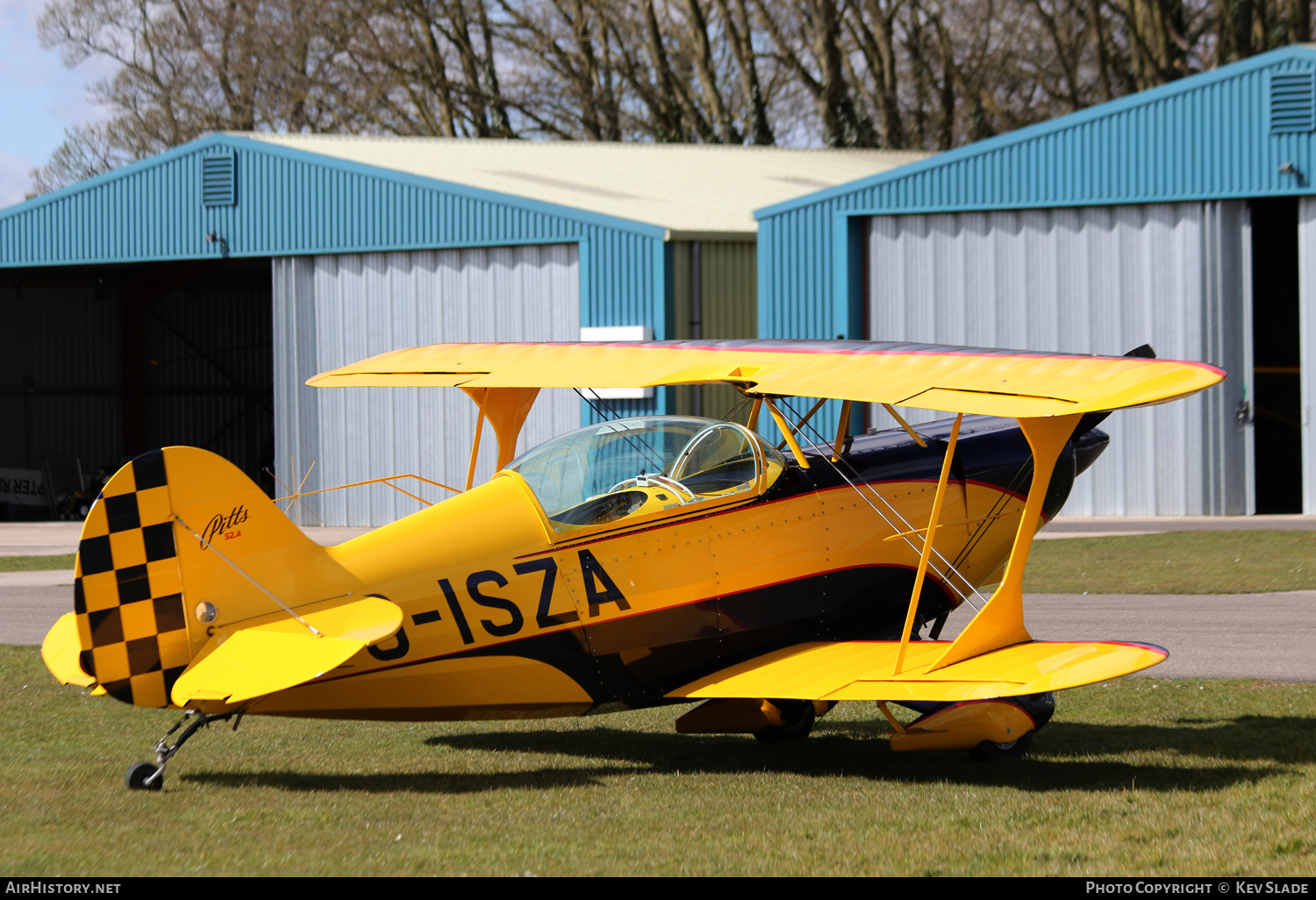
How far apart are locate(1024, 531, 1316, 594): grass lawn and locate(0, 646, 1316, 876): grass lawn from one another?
501cm

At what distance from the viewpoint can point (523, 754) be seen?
24.4ft

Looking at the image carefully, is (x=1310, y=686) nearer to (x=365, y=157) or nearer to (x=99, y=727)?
(x=99, y=727)

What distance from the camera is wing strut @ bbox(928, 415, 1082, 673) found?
641cm

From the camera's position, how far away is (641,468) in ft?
24.1

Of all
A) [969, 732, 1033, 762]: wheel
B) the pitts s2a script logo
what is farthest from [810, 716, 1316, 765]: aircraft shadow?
the pitts s2a script logo

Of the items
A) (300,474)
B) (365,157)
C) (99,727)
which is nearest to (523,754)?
(99,727)

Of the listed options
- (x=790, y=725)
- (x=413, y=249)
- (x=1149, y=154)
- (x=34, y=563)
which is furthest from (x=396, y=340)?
(x=790, y=725)

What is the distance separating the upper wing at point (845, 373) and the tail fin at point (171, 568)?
167 centimetres

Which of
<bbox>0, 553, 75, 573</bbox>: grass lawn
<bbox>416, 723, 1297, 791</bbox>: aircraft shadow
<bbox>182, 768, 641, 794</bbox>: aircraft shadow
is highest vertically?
<bbox>0, 553, 75, 573</bbox>: grass lawn

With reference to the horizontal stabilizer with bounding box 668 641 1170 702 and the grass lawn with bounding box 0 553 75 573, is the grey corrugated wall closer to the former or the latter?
the grass lawn with bounding box 0 553 75 573

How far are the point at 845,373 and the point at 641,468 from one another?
1273 millimetres

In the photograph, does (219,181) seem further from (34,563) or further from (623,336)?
(34,563)

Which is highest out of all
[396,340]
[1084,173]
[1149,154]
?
[1149,154]

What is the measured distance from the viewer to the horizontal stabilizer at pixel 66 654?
19.7 ft
